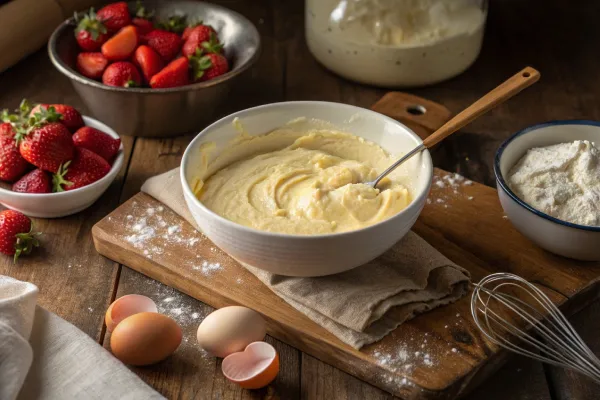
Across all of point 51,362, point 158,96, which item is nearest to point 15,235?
point 51,362

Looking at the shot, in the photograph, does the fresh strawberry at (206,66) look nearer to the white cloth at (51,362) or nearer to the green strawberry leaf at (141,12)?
the green strawberry leaf at (141,12)

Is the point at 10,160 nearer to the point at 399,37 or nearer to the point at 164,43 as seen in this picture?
the point at 164,43

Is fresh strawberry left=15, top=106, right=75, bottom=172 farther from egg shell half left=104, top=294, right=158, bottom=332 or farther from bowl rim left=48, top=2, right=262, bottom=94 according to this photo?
egg shell half left=104, top=294, right=158, bottom=332

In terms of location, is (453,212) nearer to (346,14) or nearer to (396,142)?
(396,142)

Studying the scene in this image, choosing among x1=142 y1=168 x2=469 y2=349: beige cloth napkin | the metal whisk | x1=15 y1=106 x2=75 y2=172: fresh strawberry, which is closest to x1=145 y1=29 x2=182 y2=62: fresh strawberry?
x1=15 y1=106 x2=75 y2=172: fresh strawberry

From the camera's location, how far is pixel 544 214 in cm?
144

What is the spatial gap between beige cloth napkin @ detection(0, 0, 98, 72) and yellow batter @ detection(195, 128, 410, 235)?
0.98 metres

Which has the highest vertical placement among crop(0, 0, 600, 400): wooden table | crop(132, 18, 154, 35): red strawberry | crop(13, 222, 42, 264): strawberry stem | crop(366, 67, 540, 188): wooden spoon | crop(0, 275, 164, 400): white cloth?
crop(366, 67, 540, 188): wooden spoon

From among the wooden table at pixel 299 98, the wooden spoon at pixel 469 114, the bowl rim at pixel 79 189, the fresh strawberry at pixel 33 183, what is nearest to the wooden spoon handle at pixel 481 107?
the wooden spoon at pixel 469 114

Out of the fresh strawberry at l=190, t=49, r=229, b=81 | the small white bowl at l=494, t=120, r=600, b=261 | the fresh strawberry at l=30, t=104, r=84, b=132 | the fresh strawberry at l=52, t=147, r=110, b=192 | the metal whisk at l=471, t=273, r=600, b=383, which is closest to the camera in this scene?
the metal whisk at l=471, t=273, r=600, b=383

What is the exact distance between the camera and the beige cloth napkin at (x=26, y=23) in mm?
2186

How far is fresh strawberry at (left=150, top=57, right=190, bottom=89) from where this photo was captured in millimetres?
1934

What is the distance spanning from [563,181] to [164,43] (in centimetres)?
110

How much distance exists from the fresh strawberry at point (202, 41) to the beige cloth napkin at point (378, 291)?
0.78 meters
